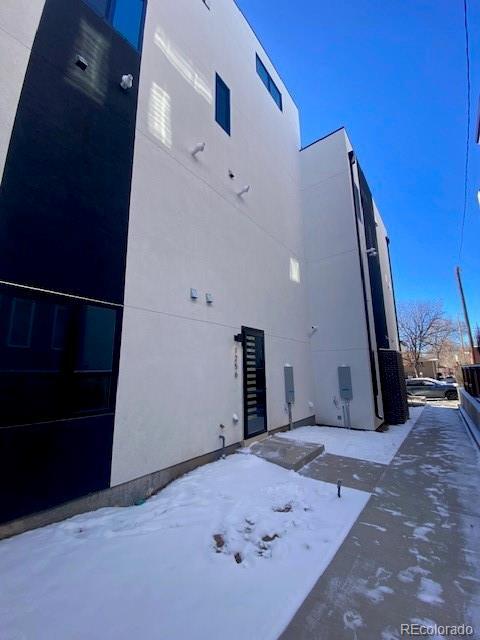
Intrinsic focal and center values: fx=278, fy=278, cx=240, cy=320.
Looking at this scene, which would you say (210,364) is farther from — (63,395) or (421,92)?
(421,92)

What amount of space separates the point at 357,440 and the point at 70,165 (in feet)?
25.2

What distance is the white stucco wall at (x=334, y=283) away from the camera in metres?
8.20

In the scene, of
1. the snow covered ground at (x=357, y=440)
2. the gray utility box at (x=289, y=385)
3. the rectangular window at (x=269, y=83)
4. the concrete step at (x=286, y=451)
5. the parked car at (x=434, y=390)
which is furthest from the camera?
the parked car at (x=434, y=390)

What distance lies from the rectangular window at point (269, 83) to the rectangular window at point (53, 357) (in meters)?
9.61

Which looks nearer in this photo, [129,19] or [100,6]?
[100,6]

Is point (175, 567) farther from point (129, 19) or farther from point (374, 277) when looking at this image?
point (374, 277)

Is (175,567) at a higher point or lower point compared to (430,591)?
higher

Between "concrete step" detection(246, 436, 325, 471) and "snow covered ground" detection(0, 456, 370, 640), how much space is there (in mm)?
1129

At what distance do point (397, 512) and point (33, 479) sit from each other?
4006 mm

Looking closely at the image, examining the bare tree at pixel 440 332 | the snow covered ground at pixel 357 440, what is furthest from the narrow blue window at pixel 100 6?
the bare tree at pixel 440 332

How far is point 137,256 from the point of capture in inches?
156

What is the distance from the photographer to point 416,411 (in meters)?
11.8

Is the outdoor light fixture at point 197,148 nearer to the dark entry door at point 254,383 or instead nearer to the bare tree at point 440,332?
the dark entry door at point 254,383

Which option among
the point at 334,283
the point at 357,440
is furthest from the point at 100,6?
the point at 357,440
